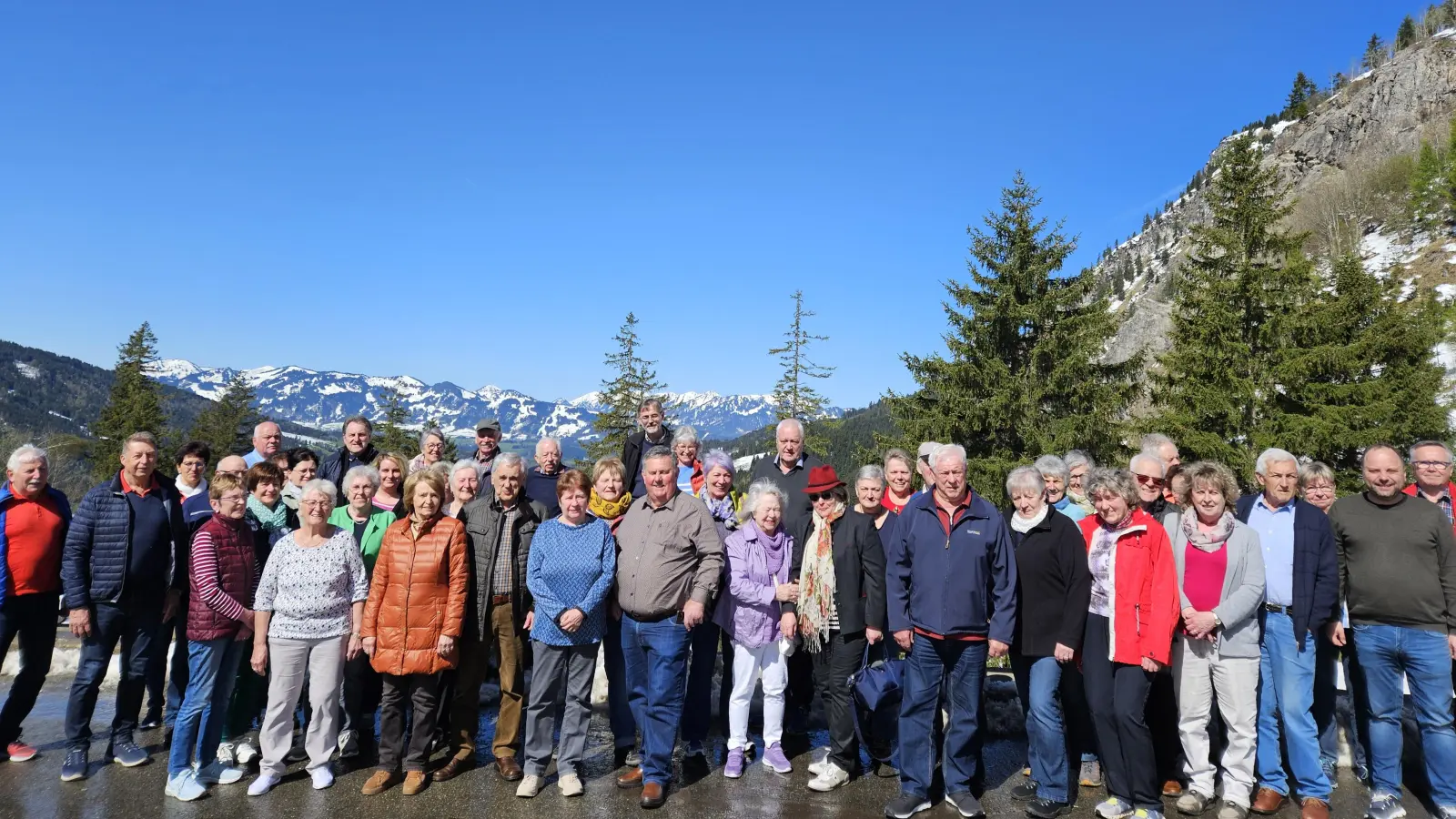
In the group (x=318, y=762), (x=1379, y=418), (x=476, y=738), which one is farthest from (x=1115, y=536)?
(x=1379, y=418)

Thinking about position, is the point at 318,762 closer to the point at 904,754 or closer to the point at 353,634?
the point at 353,634

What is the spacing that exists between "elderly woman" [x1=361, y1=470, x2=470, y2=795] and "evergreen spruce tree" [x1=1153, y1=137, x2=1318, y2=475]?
21.4 m

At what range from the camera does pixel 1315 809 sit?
4.41m

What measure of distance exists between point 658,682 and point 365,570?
228 centimetres

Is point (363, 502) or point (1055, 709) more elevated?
point (363, 502)

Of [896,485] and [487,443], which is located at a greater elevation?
[487,443]

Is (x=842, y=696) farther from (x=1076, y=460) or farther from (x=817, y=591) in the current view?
(x=1076, y=460)

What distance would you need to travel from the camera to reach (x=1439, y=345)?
30000 millimetres

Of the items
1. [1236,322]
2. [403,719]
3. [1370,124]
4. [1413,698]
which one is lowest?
[403,719]

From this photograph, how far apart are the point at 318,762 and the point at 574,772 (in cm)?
174

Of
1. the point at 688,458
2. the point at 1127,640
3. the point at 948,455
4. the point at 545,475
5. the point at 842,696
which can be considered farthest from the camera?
the point at 688,458

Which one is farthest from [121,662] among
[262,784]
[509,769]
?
[509,769]

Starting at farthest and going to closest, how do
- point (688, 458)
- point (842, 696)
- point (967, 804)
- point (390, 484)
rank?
point (688, 458), point (390, 484), point (842, 696), point (967, 804)

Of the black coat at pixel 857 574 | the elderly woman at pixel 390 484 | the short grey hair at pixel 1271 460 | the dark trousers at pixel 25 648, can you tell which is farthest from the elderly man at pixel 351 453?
the short grey hair at pixel 1271 460
